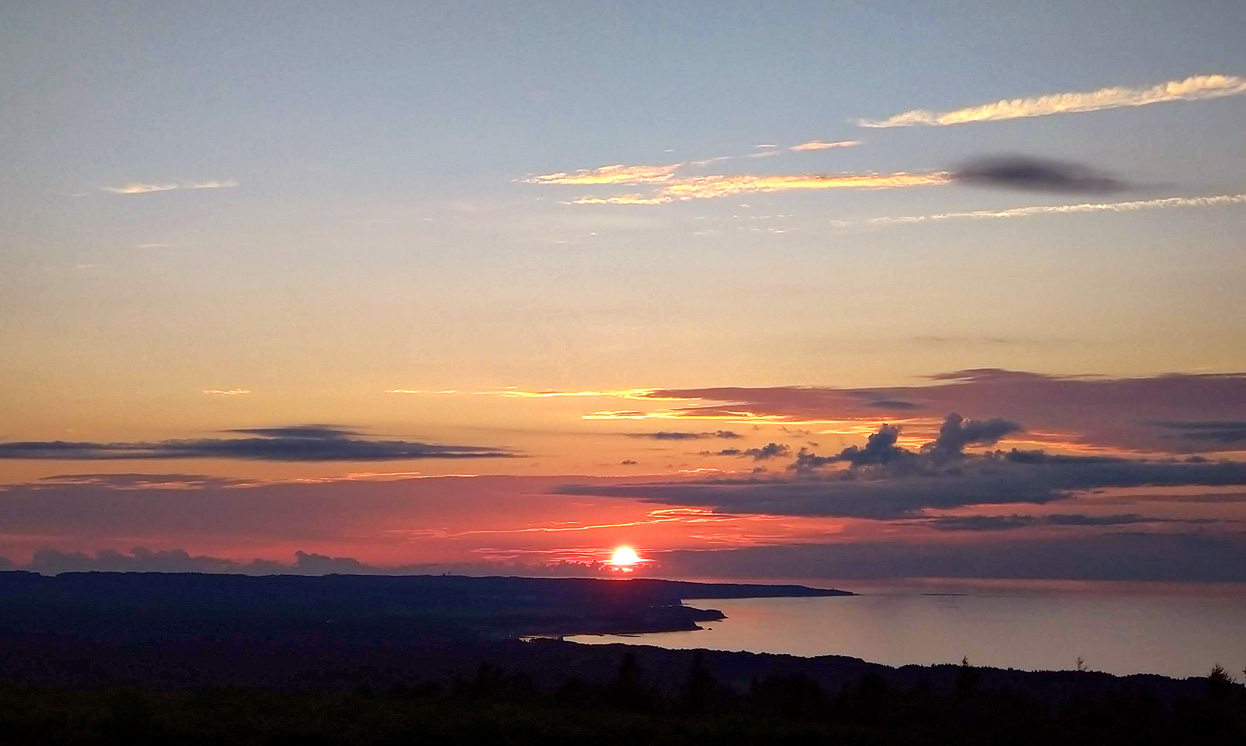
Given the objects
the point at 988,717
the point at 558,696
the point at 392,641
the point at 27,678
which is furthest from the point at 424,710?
the point at 392,641

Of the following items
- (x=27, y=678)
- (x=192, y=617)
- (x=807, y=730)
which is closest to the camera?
(x=807, y=730)

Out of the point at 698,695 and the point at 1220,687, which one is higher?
the point at 1220,687

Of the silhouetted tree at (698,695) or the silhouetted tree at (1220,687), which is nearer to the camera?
the silhouetted tree at (698,695)

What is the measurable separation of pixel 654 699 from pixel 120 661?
8387 cm

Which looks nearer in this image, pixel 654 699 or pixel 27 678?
pixel 654 699

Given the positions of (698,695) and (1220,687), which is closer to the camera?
(698,695)

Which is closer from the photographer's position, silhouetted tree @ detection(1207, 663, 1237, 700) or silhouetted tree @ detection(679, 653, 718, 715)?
silhouetted tree @ detection(679, 653, 718, 715)

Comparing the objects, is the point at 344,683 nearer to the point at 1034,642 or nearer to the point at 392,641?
the point at 392,641

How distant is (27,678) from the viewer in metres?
99.5

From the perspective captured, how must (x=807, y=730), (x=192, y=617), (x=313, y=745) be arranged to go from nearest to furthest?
1. (x=313, y=745)
2. (x=807, y=730)
3. (x=192, y=617)

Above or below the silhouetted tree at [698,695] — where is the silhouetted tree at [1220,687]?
above

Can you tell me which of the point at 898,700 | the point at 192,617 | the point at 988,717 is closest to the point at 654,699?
the point at 898,700

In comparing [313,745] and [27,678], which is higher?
[313,745]

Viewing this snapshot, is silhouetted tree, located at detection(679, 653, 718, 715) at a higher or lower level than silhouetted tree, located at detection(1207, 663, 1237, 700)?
lower
